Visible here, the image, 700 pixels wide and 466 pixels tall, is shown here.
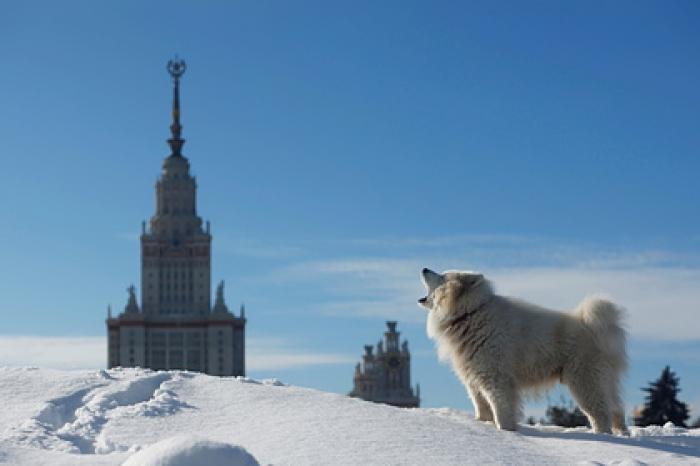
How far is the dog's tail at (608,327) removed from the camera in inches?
431

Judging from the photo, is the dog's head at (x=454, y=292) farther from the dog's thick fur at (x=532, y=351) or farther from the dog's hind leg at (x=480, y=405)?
the dog's hind leg at (x=480, y=405)

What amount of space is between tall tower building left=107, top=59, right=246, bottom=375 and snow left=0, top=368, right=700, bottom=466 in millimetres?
108754

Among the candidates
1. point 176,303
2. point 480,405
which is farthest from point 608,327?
point 176,303

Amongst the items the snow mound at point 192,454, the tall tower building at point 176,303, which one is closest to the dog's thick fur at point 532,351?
the snow mound at point 192,454

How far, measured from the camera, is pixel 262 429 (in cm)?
966

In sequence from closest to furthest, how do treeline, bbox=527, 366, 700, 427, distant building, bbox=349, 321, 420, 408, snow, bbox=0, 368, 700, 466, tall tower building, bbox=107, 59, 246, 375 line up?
snow, bbox=0, 368, 700, 466 → treeline, bbox=527, 366, 700, 427 → distant building, bbox=349, 321, 420, 408 → tall tower building, bbox=107, 59, 246, 375

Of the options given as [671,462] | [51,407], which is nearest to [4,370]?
[51,407]

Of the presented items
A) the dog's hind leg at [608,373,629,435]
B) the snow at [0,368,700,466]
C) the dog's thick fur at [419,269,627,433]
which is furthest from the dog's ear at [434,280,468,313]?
the dog's hind leg at [608,373,629,435]

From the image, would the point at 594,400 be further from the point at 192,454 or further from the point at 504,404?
the point at 192,454

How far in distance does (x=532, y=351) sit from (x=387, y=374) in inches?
3791

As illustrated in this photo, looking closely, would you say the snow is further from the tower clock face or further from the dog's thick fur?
the tower clock face

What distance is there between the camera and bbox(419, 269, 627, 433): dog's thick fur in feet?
35.8

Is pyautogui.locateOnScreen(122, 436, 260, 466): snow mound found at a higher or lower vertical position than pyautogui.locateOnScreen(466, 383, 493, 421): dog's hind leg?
lower

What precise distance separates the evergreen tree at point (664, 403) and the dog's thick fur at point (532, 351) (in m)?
24.4
